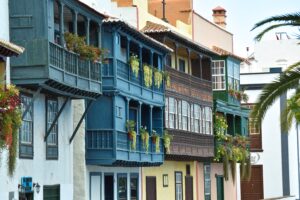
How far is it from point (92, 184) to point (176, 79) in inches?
380

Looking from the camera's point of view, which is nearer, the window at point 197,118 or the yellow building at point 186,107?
the yellow building at point 186,107

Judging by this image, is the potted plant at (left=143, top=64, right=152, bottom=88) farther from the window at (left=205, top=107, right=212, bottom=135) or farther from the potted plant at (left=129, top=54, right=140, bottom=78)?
the window at (left=205, top=107, right=212, bottom=135)

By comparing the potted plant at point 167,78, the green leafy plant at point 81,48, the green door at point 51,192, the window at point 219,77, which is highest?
the window at point 219,77

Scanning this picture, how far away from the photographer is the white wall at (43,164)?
29.2 metres

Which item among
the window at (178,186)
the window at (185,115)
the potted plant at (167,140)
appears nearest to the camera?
the potted plant at (167,140)

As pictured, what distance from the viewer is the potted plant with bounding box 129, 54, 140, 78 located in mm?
38822

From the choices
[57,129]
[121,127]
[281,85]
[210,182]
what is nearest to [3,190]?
[57,129]

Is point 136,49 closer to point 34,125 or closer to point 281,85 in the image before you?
point 34,125

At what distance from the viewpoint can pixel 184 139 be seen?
152 feet

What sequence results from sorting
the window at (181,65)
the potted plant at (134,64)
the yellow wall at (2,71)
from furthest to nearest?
the window at (181,65) → the potted plant at (134,64) → the yellow wall at (2,71)

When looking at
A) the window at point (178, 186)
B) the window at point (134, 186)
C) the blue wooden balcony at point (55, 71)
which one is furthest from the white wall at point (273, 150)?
the blue wooden balcony at point (55, 71)

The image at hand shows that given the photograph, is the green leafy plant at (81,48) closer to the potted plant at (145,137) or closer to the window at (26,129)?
the window at (26,129)

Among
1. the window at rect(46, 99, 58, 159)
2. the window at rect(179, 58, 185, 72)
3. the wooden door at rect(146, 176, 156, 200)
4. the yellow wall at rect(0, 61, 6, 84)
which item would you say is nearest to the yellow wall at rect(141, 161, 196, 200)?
the wooden door at rect(146, 176, 156, 200)

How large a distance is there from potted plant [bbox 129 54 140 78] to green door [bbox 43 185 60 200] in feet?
24.2
